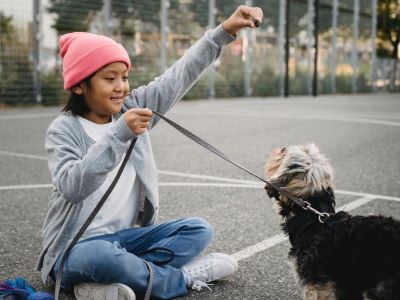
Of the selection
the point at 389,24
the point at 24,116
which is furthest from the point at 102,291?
the point at 389,24

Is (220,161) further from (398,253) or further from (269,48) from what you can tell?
(269,48)

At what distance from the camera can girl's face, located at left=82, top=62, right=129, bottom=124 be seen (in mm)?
3221

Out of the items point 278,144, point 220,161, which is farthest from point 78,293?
point 278,144

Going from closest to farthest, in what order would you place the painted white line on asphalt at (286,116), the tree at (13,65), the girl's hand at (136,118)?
the girl's hand at (136,118) < the painted white line on asphalt at (286,116) < the tree at (13,65)

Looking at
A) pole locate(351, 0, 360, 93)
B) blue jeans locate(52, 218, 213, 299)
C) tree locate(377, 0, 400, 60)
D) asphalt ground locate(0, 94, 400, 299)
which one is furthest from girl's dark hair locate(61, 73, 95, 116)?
tree locate(377, 0, 400, 60)

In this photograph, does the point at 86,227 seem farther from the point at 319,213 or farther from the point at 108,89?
the point at 319,213

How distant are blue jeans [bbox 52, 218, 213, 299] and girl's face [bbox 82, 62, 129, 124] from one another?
72 centimetres

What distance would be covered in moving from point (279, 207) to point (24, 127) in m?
8.91

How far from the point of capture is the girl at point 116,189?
300cm

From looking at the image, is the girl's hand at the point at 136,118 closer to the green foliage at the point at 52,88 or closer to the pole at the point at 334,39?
the green foliage at the point at 52,88

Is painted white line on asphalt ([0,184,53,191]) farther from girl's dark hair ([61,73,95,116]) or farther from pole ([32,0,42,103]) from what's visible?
pole ([32,0,42,103])

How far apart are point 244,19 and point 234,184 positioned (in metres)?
3.13

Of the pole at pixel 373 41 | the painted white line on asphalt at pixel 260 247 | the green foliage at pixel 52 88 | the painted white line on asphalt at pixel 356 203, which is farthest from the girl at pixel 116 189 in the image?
the pole at pixel 373 41

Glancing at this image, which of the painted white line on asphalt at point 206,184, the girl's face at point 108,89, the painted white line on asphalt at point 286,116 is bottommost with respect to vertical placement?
the painted white line on asphalt at point 286,116
